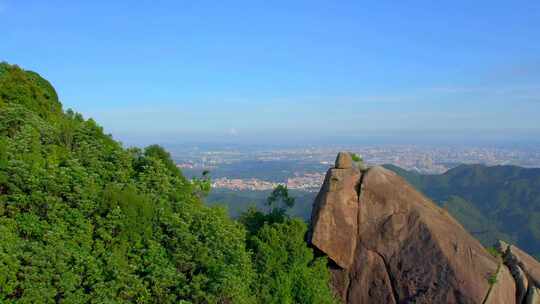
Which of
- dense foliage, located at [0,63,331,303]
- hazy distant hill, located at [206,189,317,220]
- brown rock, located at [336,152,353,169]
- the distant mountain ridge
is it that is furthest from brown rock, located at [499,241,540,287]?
the distant mountain ridge

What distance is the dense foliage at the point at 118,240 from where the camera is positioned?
14.3 meters

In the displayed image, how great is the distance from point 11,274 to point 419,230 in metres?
14.4

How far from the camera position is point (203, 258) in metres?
16.4

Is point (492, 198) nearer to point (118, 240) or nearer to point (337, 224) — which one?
point (337, 224)

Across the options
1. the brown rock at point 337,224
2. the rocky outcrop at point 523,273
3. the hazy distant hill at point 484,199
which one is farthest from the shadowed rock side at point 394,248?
the hazy distant hill at point 484,199

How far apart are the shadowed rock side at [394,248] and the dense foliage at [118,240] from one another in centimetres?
136

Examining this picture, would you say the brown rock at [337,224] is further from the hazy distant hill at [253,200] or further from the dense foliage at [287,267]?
the hazy distant hill at [253,200]

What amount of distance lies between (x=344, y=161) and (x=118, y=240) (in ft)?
33.8

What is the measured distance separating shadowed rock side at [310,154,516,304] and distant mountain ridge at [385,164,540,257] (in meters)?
88.1

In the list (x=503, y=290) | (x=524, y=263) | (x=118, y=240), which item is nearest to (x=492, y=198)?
(x=524, y=263)

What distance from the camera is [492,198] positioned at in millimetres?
147875

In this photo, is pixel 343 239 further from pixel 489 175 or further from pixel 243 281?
pixel 489 175

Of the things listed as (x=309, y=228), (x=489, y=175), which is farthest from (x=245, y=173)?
(x=309, y=228)

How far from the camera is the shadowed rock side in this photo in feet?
56.4
